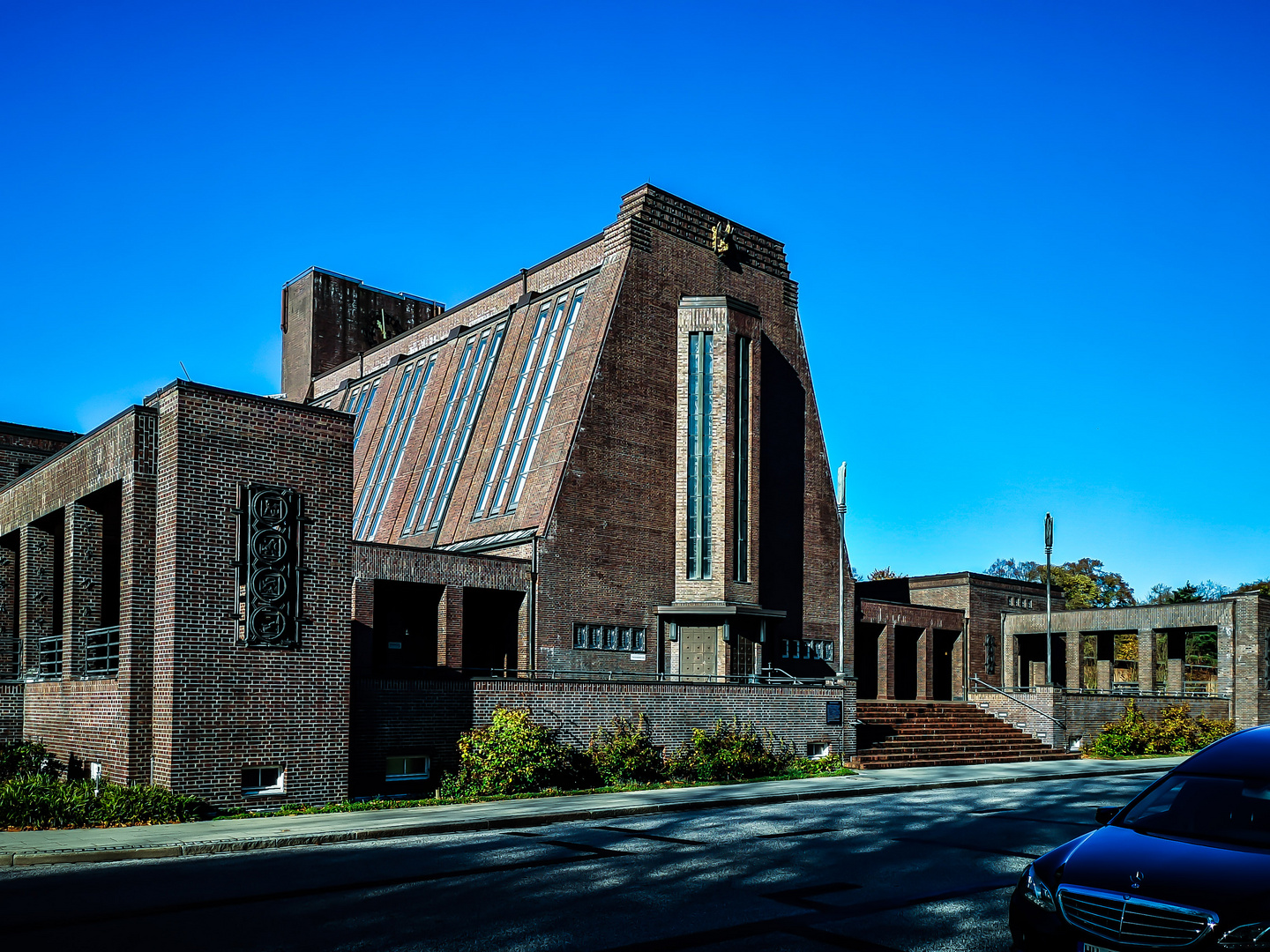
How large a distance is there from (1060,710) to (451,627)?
19336 mm

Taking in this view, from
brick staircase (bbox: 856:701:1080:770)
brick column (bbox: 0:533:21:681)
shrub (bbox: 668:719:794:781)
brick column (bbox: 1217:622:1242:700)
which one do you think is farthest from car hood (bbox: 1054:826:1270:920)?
brick column (bbox: 1217:622:1242:700)

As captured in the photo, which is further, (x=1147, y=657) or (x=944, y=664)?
(x=944, y=664)

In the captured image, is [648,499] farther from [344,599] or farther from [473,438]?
[344,599]

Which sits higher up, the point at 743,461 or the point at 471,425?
the point at 471,425

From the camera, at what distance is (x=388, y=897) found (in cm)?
1085

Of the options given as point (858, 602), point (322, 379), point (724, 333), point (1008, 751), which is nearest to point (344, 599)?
point (724, 333)

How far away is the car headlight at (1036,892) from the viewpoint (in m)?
7.30

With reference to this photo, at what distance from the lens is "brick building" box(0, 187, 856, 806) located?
18641 millimetres

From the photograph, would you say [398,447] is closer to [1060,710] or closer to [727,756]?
[727,756]

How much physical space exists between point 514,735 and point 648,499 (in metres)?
13.7

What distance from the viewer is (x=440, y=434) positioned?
41312 mm

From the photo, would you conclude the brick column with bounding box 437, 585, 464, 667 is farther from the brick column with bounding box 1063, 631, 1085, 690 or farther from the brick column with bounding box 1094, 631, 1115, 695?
the brick column with bounding box 1094, 631, 1115, 695

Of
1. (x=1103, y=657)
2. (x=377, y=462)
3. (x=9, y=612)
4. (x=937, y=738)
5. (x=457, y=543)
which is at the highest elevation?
(x=377, y=462)

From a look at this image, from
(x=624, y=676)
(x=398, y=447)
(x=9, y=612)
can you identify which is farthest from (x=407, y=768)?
(x=398, y=447)
